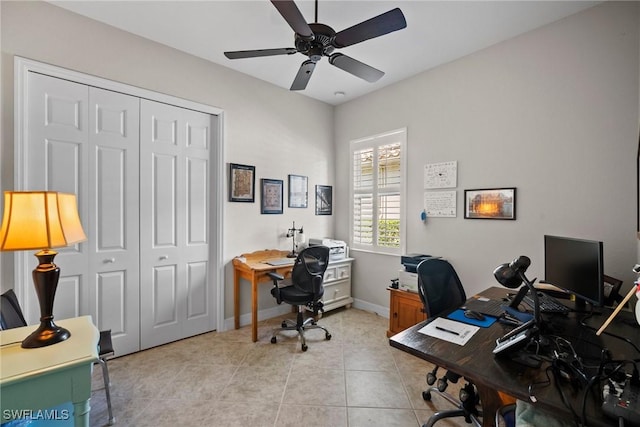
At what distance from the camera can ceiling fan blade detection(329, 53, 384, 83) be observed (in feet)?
6.92

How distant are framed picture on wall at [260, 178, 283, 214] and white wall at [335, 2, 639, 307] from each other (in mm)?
1616

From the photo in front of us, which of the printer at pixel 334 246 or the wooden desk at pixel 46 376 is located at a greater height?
the printer at pixel 334 246

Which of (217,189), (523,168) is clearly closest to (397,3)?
(523,168)

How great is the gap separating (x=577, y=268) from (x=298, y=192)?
2893mm

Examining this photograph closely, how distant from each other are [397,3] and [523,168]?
1.74 meters

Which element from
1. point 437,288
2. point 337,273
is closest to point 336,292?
point 337,273

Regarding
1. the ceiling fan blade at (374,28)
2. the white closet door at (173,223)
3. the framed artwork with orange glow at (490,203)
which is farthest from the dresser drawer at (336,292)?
the ceiling fan blade at (374,28)

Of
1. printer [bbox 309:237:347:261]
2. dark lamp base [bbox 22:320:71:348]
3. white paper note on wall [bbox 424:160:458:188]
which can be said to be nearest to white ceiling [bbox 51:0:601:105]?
white paper note on wall [bbox 424:160:458:188]

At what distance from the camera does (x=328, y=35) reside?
75.3 inches

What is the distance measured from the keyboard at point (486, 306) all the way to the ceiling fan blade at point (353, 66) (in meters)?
1.87

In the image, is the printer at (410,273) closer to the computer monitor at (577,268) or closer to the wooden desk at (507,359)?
the computer monitor at (577,268)

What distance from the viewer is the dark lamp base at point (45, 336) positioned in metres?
1.35

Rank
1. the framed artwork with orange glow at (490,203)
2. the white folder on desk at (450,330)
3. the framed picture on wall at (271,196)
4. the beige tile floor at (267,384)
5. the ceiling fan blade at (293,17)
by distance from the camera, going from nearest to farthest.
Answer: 1. the white folder on desk at (450,330)
2. the ceiling fan blade at (293,17)
3. the beige tile floor at (267,384)
4. the framed artwork with orange glow at (490,203)
5. the framed picture on wall at (271,196)

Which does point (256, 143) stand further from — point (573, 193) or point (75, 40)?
point (573, 193)
